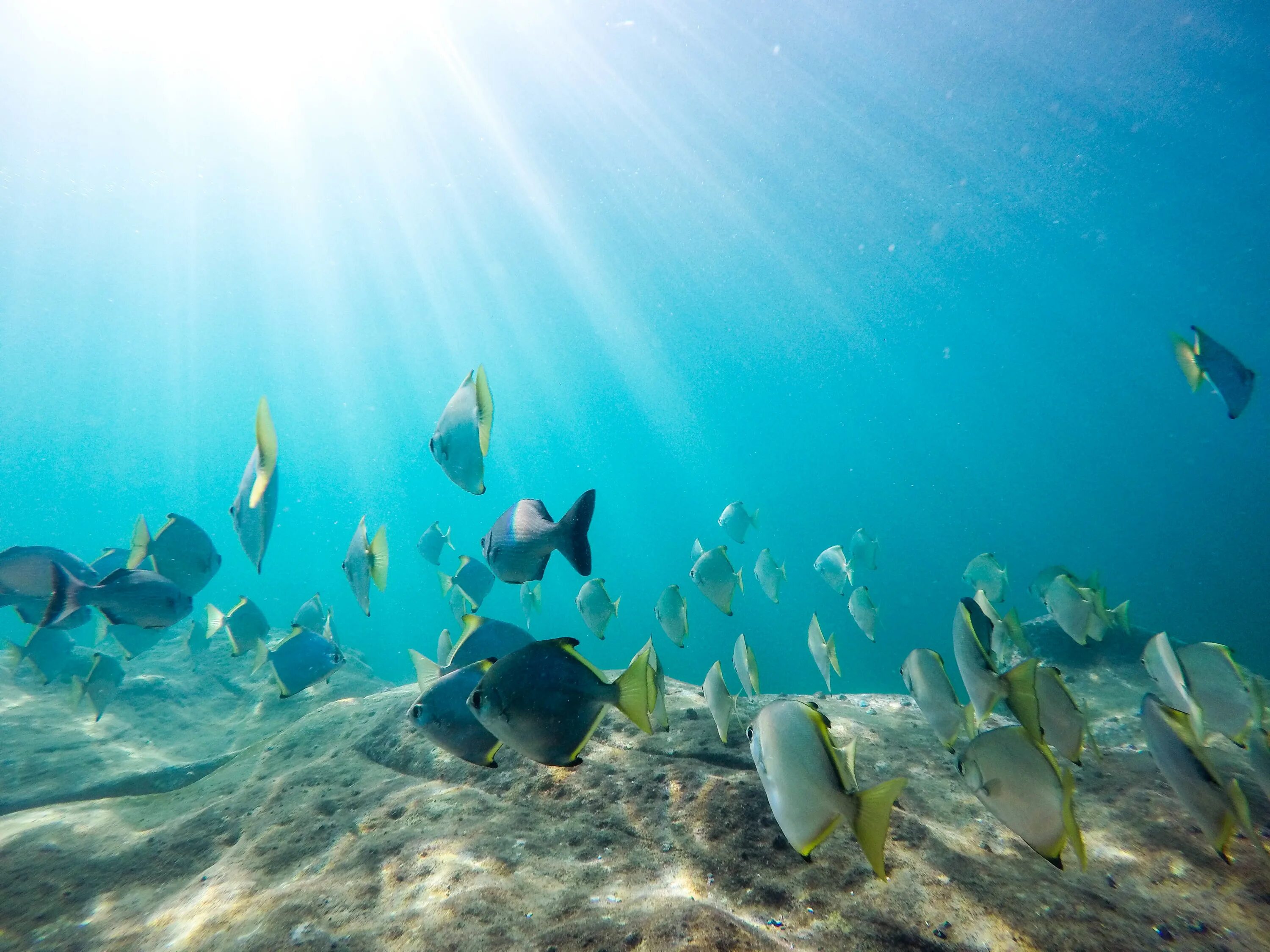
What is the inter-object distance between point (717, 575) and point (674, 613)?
619 mm

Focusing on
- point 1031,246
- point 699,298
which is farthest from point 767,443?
point 1031,246

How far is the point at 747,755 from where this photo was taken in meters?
3.49

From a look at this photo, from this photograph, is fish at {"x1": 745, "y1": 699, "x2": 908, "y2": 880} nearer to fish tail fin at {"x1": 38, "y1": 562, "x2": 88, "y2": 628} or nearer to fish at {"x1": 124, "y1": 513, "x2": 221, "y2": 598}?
fish at {"x1": 124, "y1": 513, "x2": 221, "y2": 598}

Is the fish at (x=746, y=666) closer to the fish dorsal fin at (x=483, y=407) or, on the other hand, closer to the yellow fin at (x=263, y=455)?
the fish dorsal fin at (x=483, y=407)

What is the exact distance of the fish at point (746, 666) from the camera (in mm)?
3537

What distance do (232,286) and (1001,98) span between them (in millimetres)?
65270

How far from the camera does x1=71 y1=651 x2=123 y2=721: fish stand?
6.17 meters

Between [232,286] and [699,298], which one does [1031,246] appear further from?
[232,286]

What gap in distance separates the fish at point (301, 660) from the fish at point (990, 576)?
6.73 metres

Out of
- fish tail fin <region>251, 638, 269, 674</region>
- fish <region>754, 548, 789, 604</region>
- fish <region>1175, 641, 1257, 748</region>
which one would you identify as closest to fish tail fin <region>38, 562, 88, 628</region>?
fish tail fin <region>251, 638, 269, 674</region>

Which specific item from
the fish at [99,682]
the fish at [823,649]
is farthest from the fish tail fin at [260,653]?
the fish at [823,649]

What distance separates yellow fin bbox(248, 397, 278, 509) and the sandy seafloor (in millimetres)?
1667

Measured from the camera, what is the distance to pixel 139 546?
3.54 metres

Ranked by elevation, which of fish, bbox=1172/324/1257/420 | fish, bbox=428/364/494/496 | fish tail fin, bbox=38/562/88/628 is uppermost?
fish, bbox=1172/324/1257/420
